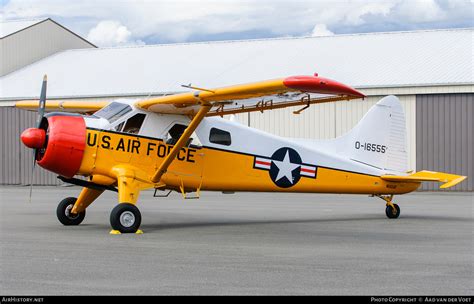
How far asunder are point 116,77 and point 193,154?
2284 cm

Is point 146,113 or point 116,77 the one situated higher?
point 116,77

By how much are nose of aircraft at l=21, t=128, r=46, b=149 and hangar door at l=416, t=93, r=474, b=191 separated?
64.6 feet

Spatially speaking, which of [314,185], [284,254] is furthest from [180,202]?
[284,254]

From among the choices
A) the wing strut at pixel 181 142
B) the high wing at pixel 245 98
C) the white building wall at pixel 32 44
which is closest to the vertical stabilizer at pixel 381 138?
the high wing at pixel 245 98

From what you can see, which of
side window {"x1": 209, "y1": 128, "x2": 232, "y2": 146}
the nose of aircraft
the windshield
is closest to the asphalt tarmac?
the nose of aircraft

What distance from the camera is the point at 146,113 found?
1428cm

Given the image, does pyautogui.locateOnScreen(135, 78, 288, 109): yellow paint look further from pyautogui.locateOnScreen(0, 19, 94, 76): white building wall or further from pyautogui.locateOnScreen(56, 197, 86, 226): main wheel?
pyautogui.locateOnScreen(0, 19, 94, 76): white building wall

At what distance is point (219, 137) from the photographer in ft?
49.1

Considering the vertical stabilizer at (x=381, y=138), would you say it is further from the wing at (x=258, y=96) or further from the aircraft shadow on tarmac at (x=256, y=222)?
the wing at (x=258, y=96)

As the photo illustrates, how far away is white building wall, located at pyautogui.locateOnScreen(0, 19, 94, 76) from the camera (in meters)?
40.4

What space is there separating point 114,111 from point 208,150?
2.00 m

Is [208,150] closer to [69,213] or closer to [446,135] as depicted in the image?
[69,213]

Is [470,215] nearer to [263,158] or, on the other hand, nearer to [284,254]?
[263,158]

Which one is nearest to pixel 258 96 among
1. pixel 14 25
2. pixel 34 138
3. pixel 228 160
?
pixel 228 160
